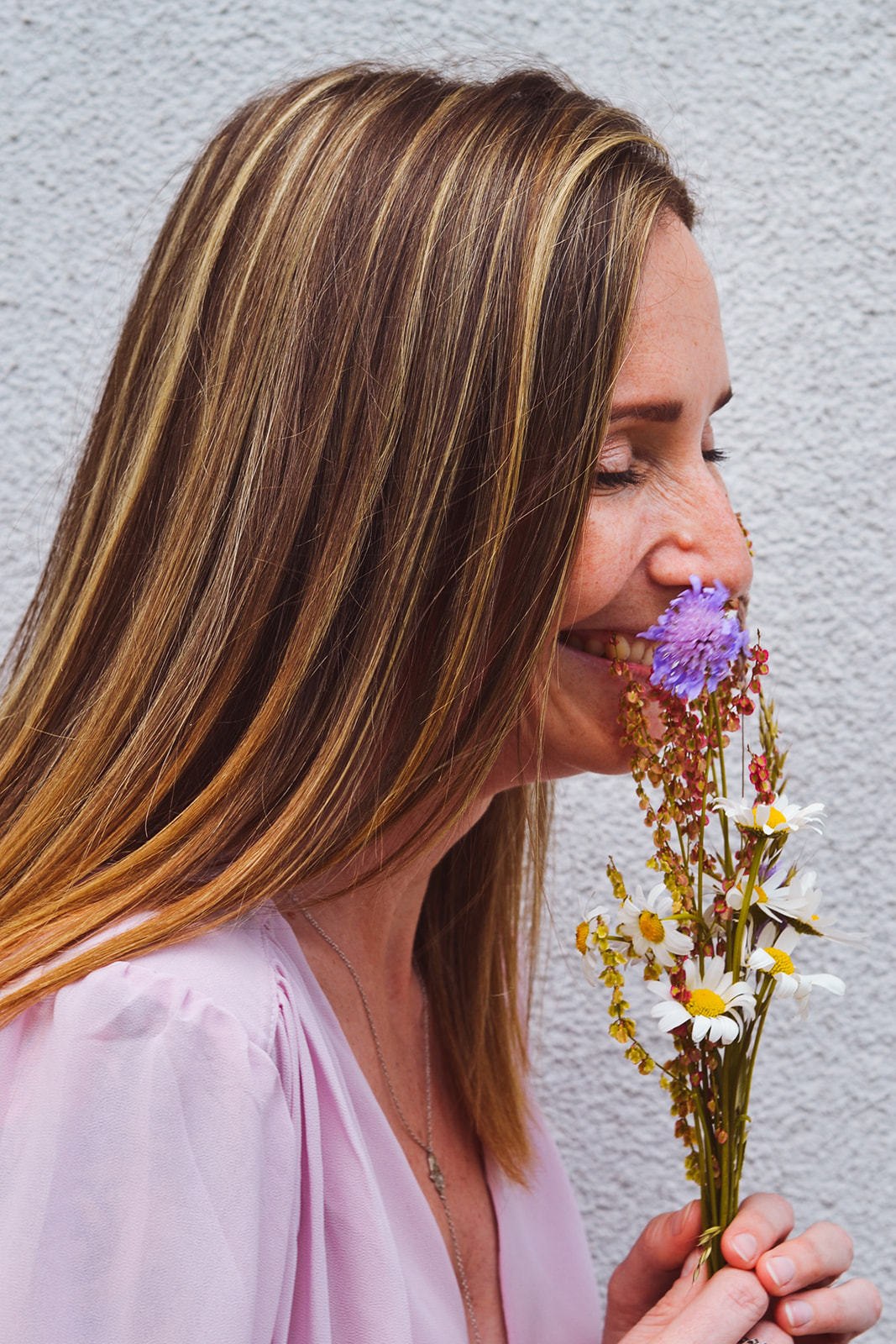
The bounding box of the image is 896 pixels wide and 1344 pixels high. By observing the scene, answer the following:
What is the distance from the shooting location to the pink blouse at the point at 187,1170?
57 centimetres

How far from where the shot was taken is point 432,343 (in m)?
0.69

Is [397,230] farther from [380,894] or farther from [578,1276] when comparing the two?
[578,1276]

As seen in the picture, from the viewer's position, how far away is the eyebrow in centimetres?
71

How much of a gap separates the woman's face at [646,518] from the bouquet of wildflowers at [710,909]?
4cm

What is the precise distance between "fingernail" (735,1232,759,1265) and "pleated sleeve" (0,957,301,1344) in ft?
0.91

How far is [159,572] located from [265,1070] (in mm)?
309

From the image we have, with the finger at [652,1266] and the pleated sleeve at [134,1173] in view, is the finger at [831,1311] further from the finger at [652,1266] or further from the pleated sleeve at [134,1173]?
the pleated sleeve at [134,1173]

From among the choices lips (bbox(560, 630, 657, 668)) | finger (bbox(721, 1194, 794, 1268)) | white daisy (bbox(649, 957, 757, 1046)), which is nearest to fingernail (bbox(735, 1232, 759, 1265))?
finger (bbox(721, 1194, 794, 1268))

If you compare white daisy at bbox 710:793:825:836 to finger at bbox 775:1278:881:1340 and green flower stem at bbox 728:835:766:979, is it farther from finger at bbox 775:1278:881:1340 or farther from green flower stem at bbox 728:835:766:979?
finger at bbox 775:1278:881:1340

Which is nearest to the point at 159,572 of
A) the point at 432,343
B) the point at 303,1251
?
the point at 432,343

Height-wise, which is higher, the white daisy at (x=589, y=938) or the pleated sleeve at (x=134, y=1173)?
the white daisy at (x=589, y=938)

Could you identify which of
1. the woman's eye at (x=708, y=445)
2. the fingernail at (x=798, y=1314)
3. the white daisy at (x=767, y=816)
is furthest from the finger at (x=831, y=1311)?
the woman's eye at (x=708, y=445)

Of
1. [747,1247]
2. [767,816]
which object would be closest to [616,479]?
[767,816]

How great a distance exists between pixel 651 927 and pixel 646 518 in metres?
0.26
